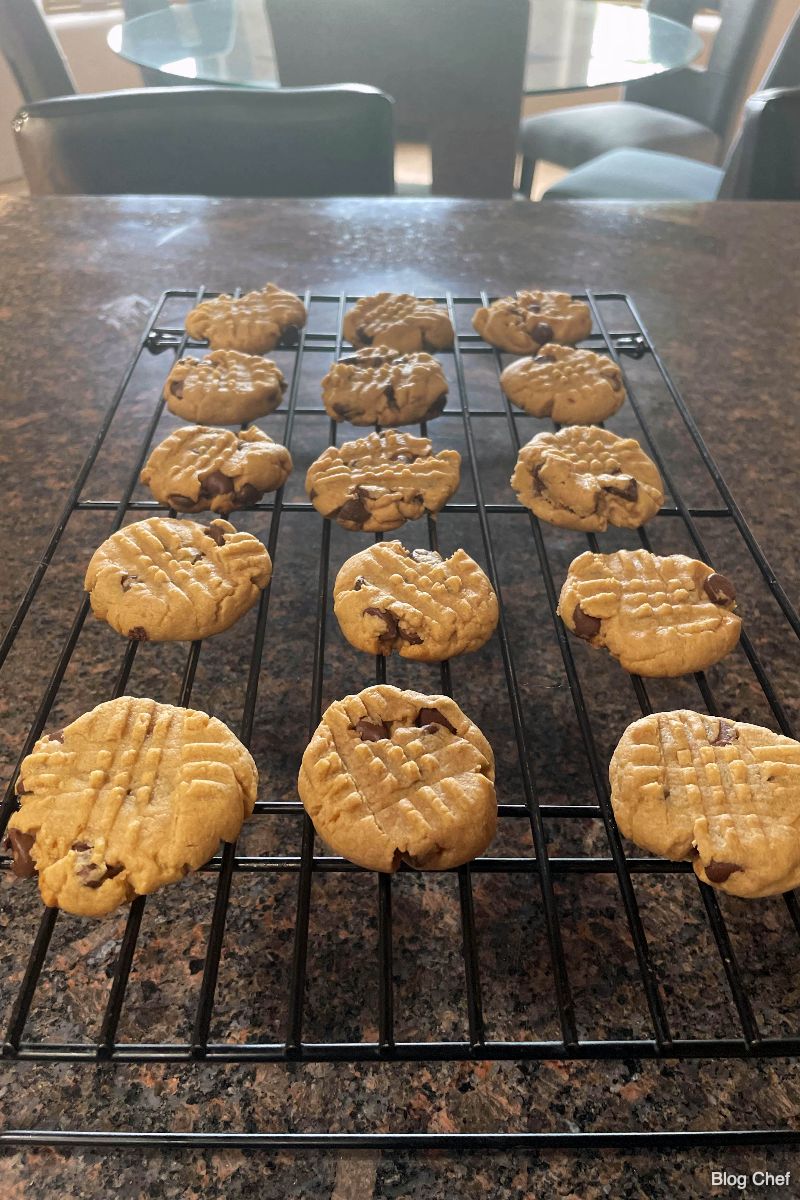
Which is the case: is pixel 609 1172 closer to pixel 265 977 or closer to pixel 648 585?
pixel 265 977

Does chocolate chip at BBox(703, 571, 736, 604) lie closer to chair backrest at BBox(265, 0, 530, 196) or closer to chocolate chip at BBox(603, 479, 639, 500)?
chocolate chip at BBox(603, 479, 639, 500)

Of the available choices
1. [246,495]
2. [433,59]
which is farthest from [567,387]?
[433,59]

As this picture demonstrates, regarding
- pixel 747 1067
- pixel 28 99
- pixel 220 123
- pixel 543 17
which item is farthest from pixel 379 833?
pixel 543 17

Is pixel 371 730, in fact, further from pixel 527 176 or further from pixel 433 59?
pixel 527 176

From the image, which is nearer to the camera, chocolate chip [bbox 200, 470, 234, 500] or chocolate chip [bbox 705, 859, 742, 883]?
chocolate chip [bbox 705, 859, 742, 883]

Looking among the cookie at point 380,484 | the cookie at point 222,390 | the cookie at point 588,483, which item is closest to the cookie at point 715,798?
the cookie at point 588,483

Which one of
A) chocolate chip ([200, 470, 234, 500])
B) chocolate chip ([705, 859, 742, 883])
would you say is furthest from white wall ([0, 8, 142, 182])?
chocolate chip ([705, 859, 742, 883])
